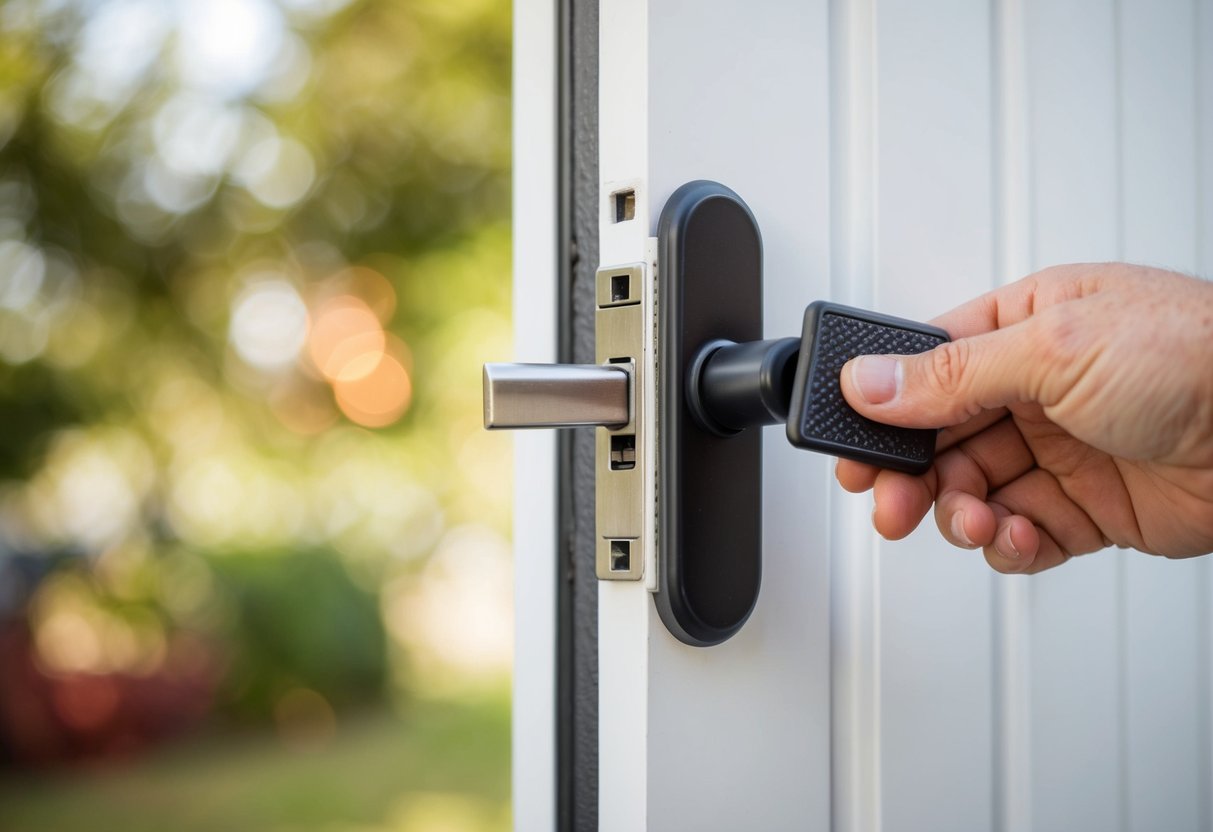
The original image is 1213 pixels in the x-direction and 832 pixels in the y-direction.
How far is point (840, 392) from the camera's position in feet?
1.26

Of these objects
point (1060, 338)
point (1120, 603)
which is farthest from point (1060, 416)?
point (1120, 603)

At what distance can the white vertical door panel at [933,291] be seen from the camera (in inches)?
19.1

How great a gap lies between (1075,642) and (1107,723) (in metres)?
0.06

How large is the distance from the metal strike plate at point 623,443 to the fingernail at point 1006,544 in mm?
199

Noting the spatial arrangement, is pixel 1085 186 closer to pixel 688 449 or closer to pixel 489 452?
pixel 688 449

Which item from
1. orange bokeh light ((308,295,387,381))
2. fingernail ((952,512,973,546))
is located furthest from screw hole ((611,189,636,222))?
orange bokeh light ((308,295,387,381))

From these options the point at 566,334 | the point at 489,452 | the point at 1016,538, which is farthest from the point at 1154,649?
the point at 489,452

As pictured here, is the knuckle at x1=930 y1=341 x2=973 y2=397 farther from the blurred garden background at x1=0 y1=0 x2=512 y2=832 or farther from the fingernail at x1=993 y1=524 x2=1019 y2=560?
the blurred garden background at x1=0 y1=0 x2=512 y2=832

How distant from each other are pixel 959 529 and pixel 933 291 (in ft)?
0.44

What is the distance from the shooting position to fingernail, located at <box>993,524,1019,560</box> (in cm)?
48

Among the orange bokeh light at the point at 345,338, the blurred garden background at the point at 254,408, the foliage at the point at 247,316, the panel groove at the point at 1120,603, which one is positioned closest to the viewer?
the panel groove at the point at 1120,603

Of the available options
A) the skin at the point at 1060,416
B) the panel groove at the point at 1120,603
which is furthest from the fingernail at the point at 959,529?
the panel groove at the point at 1120,603

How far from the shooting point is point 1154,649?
2.04 ft

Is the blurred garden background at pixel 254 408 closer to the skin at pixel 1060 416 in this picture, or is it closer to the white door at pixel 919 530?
the white door at pixel 919 530
